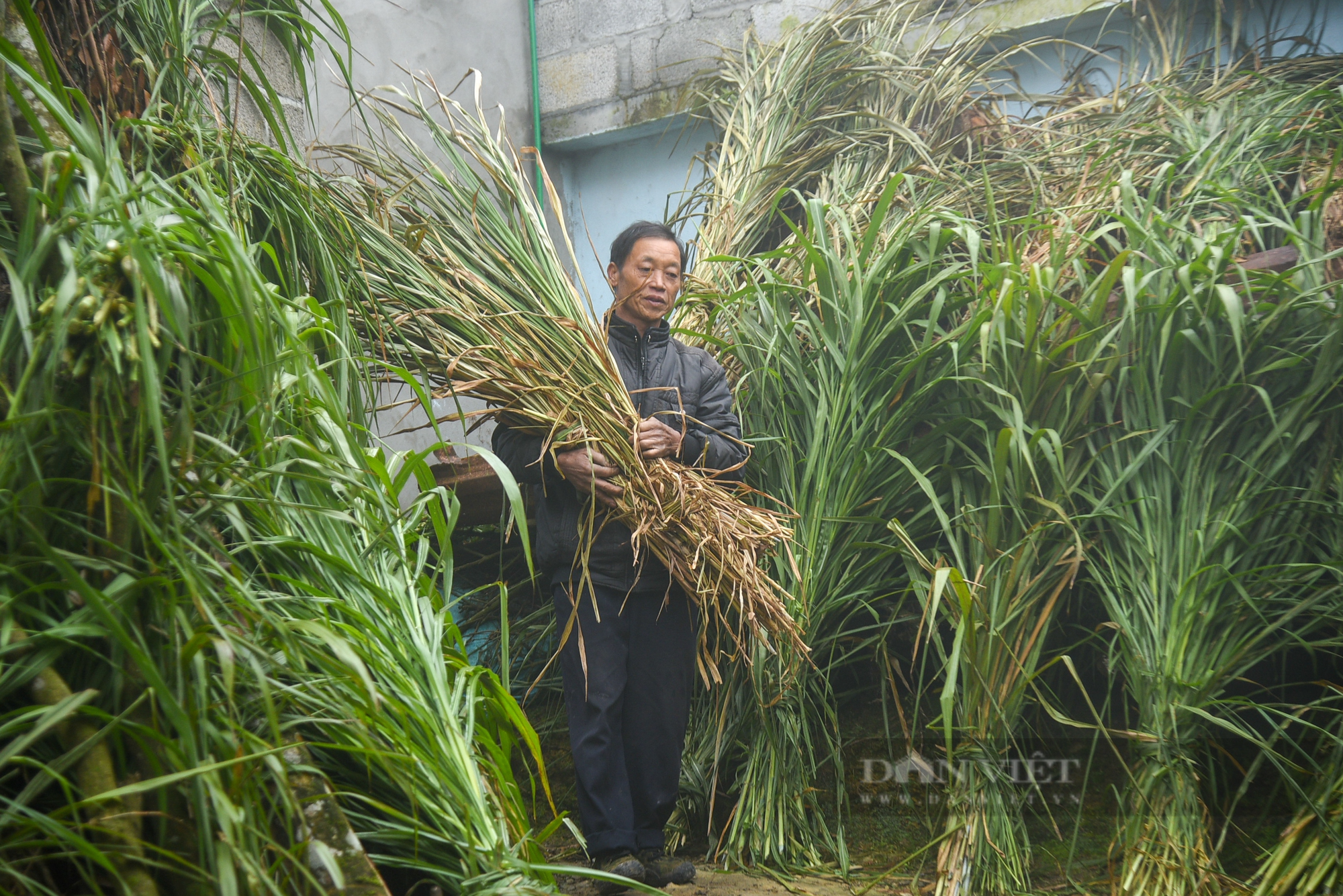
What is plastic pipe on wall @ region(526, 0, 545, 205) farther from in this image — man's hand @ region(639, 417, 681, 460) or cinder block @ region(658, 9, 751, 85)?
man's hand @ region(639, 417, 681, 460)

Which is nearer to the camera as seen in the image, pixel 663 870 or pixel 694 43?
pixel 663 870

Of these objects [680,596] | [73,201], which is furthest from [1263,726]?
[73,201]

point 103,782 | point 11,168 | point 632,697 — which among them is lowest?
point 632,697

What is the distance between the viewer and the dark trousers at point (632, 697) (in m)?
2.16

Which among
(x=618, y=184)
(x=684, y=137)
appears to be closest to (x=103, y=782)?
(x=684, y=137)

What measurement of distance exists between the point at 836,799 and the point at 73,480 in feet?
6.59

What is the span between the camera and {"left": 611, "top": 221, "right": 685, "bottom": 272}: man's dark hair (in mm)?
2451

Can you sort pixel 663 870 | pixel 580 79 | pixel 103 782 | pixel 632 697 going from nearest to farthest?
pixel 103 782 < pixel 663 870 < pixel 632 697 < pixel 580 79

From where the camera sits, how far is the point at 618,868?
1993mm

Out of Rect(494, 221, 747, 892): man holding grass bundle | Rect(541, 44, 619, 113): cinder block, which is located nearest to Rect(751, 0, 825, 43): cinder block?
Rect(541, 44, 619, 113): cinder block

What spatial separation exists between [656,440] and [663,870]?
954mm

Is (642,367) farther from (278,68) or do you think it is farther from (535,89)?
(535,89)

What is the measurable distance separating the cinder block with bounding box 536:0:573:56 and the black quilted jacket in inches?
109

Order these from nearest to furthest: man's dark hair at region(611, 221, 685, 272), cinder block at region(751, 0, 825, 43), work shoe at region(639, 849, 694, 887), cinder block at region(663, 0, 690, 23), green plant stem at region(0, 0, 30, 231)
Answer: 1. green plant stem at region(0, 0, 30, 231)
2. work shoe at region(639, 849, 694, 887)
3. man's dark hair at region(611, 221, 685, 272)
4. cinder block at region(751, 0, 825, 43)
5. cinder block at region(663, 0, 690, 23)
